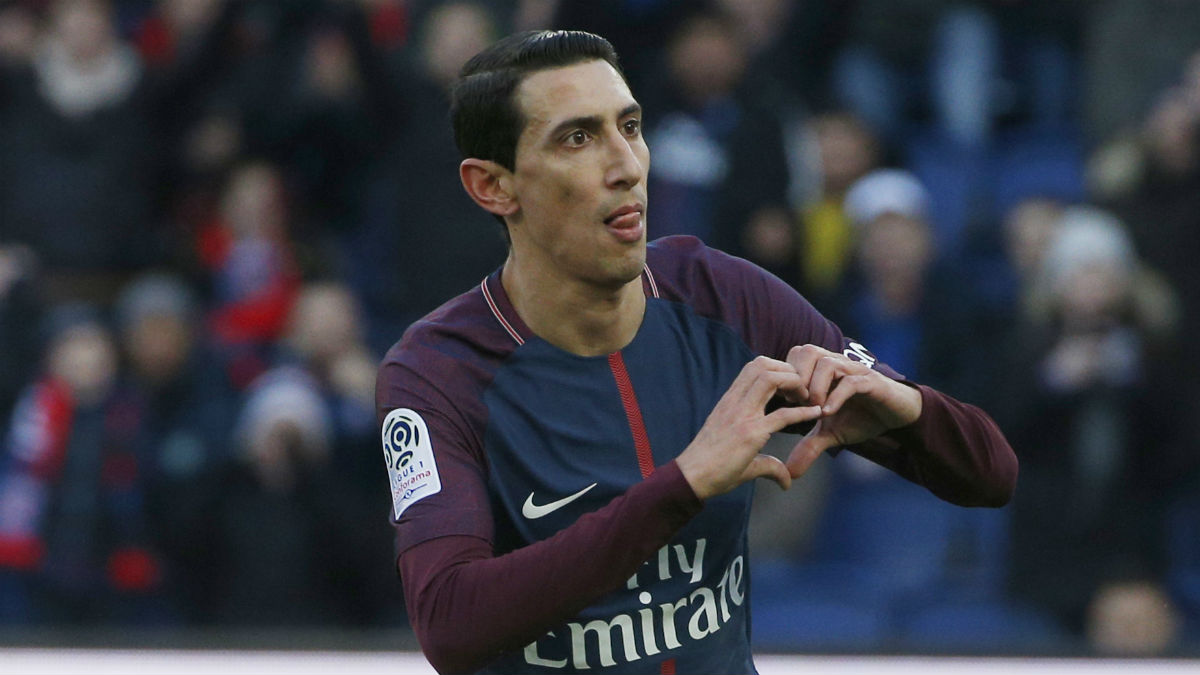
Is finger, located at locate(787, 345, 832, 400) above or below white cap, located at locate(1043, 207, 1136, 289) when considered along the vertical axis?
above

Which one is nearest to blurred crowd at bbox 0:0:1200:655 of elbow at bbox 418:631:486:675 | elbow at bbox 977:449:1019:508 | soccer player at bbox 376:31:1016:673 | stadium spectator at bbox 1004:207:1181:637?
stadium spectator at bbox 1004:207:1181:637

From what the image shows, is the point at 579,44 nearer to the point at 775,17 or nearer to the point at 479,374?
the point at 479,374

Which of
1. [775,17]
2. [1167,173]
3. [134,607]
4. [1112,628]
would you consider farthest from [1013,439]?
[134,607]

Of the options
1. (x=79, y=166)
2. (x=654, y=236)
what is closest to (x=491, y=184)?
(x=654, y=236)

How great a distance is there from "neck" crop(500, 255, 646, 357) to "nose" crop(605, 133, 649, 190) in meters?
0.18

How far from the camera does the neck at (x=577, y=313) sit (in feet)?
8.54

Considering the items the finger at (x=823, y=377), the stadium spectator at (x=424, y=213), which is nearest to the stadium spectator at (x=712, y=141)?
the stadium spectator at (x=424, y=213)

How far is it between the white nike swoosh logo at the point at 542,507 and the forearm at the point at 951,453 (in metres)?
0.43

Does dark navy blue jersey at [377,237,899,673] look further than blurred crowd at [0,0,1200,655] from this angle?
No

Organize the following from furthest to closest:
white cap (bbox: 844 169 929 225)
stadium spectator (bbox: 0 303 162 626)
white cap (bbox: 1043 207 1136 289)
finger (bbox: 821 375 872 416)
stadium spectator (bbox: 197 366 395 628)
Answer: stadium spectator (bbox: 0 303 162 626) → white cap (bbox: 844 169 929 225) → stadium spectator (bbox: 197 366 395 628) → white cap (bbox: 1043 207 1136 289) → finger (bbox: 821 375 872 416)

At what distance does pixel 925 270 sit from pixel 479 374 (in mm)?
3391

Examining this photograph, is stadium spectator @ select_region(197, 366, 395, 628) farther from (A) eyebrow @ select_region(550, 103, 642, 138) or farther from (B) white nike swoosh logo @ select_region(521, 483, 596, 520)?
(A) eyebrow @ select_region(550, 103, 642, 138)

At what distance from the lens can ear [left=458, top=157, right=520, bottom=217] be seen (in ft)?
8.56

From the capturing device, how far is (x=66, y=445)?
5953 millimetres
